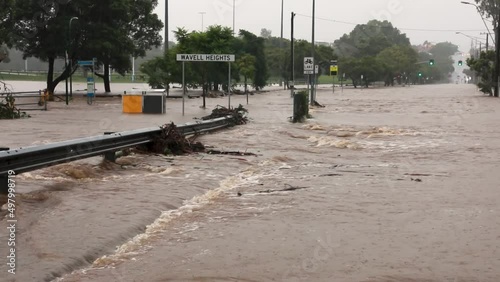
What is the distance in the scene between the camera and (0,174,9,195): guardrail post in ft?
34.4

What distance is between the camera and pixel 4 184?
10.5 metres

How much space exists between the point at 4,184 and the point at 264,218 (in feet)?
12.3

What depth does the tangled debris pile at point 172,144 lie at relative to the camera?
17.2 metres

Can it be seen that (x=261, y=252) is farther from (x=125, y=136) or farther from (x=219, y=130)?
(x=219, y=130)

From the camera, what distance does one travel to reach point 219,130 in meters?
25.0

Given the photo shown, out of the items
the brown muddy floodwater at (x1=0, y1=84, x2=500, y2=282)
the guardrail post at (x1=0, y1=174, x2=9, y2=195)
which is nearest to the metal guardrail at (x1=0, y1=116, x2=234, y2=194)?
the guardrail post at (x1=0, y1=174, x2=9, y2=195)

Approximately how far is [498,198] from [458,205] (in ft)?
3.45

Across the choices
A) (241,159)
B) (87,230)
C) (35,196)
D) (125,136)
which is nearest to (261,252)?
(87,230)

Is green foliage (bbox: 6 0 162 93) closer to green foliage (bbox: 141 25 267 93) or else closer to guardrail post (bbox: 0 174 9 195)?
green foliage (bbox: 141 25 267 93)

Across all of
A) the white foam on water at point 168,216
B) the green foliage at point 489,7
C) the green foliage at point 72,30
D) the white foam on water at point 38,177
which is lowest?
the white foam on water at point 168,216

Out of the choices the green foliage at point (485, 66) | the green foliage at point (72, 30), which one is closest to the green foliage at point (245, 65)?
the green foliage at point (72, 30)

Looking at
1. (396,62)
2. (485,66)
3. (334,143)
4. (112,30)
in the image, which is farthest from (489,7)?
(334,143)

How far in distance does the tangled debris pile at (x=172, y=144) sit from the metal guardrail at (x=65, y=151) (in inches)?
6.7

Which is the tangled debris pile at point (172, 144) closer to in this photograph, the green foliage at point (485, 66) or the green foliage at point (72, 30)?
the green foliage at point (72, 30)
